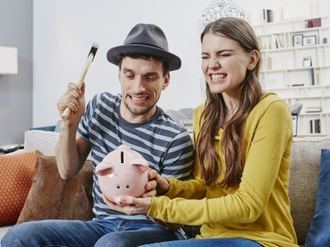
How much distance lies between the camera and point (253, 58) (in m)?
1.21

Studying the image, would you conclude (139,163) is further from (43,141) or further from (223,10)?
(223,10)

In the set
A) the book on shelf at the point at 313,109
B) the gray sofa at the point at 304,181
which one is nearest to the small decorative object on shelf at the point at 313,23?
the book on shelf at the point at 313,109

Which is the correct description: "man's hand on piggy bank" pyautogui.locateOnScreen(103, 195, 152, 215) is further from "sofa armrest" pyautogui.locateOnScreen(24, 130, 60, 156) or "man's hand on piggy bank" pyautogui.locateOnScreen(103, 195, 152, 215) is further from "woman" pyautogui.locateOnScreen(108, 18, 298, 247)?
"sofa armrest" pyautogui.locateOnScreen(24, 130, 60, 156)

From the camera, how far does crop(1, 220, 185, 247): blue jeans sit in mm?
1163

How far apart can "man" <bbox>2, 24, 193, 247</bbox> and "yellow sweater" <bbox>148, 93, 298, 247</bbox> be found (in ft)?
0.47

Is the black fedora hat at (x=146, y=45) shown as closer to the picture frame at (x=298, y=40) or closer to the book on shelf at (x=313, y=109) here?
the book on shelf at (x=313, y=109)

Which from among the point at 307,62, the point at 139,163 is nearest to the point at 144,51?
the point at 139,163

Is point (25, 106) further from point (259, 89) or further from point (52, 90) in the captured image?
point (259, 89)

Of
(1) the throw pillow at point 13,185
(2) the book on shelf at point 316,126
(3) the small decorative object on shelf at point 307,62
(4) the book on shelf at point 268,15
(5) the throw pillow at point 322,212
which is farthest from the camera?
(4) the book on shelf at point 268,15

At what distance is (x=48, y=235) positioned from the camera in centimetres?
123

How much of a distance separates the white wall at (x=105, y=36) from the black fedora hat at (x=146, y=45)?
407 cm

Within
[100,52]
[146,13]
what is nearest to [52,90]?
[100,52]

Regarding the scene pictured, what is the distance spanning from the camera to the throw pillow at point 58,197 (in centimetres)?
171

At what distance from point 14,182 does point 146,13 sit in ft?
14.6
